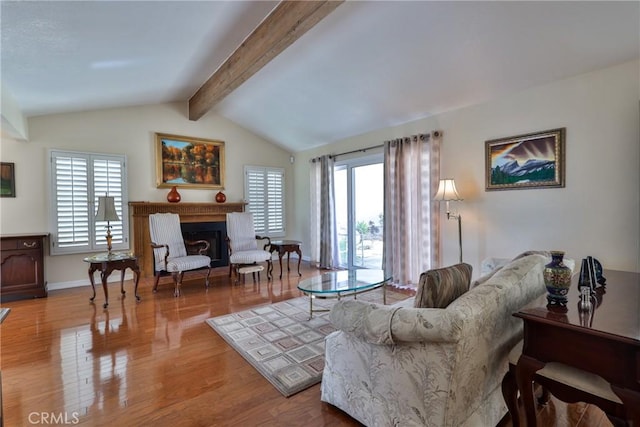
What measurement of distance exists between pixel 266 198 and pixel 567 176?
5193 mm

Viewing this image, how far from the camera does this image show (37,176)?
174 inches

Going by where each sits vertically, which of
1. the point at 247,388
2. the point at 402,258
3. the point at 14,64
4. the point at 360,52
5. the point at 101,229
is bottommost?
the point at 247,388

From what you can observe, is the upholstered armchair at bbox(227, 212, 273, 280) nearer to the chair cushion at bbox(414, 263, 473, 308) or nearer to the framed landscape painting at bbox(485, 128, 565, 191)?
the framed landscape painting at bbox(485, 128, 565, 191)

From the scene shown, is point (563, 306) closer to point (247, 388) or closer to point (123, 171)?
point (247, 388)

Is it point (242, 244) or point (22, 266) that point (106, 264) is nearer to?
point (22, 266)

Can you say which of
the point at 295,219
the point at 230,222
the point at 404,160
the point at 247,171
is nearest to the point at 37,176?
the point at 230,222

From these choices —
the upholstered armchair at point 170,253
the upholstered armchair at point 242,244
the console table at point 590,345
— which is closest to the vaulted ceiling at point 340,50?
the upholstered armchair at point 170,253

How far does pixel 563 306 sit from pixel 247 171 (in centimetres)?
584

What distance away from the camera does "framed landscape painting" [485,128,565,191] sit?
314 cm

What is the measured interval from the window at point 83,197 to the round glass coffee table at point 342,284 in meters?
3.67

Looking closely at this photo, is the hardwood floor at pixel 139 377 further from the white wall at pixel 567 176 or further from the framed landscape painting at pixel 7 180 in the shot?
the white wall at pixel 567 176

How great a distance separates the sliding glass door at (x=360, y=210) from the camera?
16.9ft

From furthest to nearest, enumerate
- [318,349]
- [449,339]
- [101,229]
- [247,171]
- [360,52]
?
[247,171] < [101,229] < [360,52] < [318,349] < [449,339]

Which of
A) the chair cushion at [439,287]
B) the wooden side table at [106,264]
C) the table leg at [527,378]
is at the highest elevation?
the chair cushion at [439,287]
